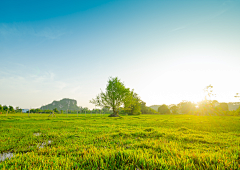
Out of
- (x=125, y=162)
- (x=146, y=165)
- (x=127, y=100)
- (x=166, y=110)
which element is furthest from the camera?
(x=166, y=110)

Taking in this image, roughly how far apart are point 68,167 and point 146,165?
176 centimetres

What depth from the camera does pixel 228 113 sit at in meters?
45.1

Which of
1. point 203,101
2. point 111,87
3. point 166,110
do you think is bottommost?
point 166,110

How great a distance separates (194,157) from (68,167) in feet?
10.1

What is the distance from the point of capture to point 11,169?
2.54 meters

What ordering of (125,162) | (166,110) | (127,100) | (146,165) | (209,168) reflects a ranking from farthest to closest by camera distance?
(166,110) < (127,100) < (125,162) < (146,165) < (209,168)

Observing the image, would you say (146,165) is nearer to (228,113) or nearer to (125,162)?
(125,162)

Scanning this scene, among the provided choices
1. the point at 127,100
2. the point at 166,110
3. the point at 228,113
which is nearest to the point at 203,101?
the point at 228,113

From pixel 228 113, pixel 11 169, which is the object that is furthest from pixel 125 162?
pixel 228 113

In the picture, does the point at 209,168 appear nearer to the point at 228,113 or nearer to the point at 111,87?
the point at 111,87

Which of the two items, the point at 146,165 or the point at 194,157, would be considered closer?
the point at 146,165

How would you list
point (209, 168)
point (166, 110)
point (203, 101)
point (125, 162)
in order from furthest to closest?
A: point (166, 110)
point (203, 101)
point (125, 162)
point (209, 168)

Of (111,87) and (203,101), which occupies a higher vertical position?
(111,87)

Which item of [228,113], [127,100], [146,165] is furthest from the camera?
[228,113]
